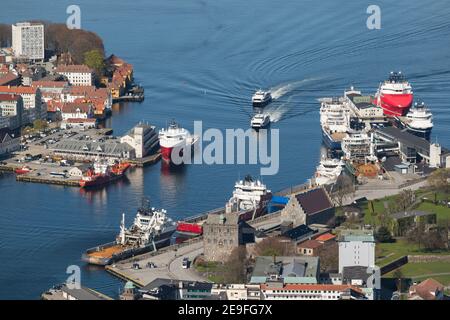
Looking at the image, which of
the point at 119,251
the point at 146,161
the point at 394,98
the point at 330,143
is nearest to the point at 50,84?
the point at 146,161

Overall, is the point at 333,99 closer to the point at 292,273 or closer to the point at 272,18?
the point at 272,18

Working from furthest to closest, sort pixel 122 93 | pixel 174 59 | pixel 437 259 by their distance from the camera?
pixel 174 59 < pixel 122 93 < pixel 437 259

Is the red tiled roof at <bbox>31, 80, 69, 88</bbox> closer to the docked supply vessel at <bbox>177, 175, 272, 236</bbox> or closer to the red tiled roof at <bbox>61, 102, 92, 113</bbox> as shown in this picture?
the red tiled roof at <bbox>61, 102, 92, 113</bbox>

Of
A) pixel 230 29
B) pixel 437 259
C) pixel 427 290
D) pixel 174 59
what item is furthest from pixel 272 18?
pixel 427 290

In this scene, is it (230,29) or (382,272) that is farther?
(230,29)

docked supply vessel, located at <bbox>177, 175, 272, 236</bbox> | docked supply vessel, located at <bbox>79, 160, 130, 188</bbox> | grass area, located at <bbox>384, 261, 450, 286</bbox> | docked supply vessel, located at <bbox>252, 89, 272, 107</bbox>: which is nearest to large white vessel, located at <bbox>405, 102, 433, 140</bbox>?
docked supply vessel, located at <bbox>252, 89, 272, 107</bbox>

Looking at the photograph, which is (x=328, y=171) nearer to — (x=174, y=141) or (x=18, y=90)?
(x=174, y=141)
